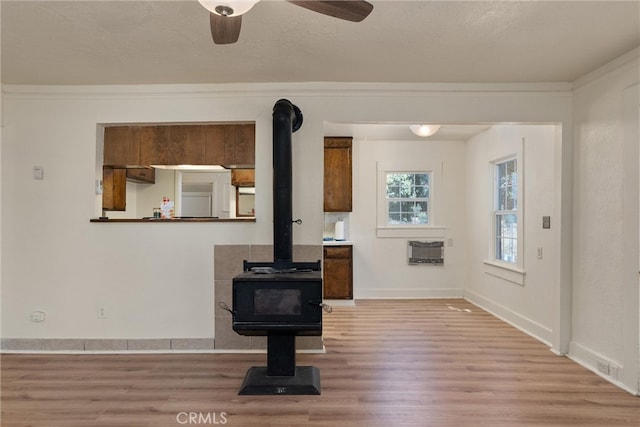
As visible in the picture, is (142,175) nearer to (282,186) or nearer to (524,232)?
(282,186)

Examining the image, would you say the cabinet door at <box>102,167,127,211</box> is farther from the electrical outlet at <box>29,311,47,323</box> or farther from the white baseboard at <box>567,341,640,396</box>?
the white baseboard at <box>567,341,640,396</box>

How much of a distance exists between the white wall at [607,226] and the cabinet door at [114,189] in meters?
4.58

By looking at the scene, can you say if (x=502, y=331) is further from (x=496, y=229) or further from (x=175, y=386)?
(x=175, y=386)

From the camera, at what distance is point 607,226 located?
2955mm

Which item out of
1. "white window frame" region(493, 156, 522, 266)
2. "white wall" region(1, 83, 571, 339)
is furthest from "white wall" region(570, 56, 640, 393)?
"white window frame" region(493, 156, 522, 266)

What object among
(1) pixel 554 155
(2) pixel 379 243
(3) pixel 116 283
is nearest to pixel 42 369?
(3) pixel 116 283

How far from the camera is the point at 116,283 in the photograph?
3457 millimetres

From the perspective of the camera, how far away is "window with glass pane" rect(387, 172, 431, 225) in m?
5.92

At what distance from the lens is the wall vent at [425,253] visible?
19.0ft

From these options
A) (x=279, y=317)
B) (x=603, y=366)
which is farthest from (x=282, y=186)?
(x=603, y=366)

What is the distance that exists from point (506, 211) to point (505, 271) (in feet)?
2.40

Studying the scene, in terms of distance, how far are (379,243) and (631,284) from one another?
11.0ft

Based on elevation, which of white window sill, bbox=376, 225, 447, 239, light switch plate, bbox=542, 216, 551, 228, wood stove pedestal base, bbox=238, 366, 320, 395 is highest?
light switch plate, bbox=542, 216, 551, 228

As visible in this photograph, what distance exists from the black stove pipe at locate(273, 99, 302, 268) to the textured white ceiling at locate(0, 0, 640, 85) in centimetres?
50
